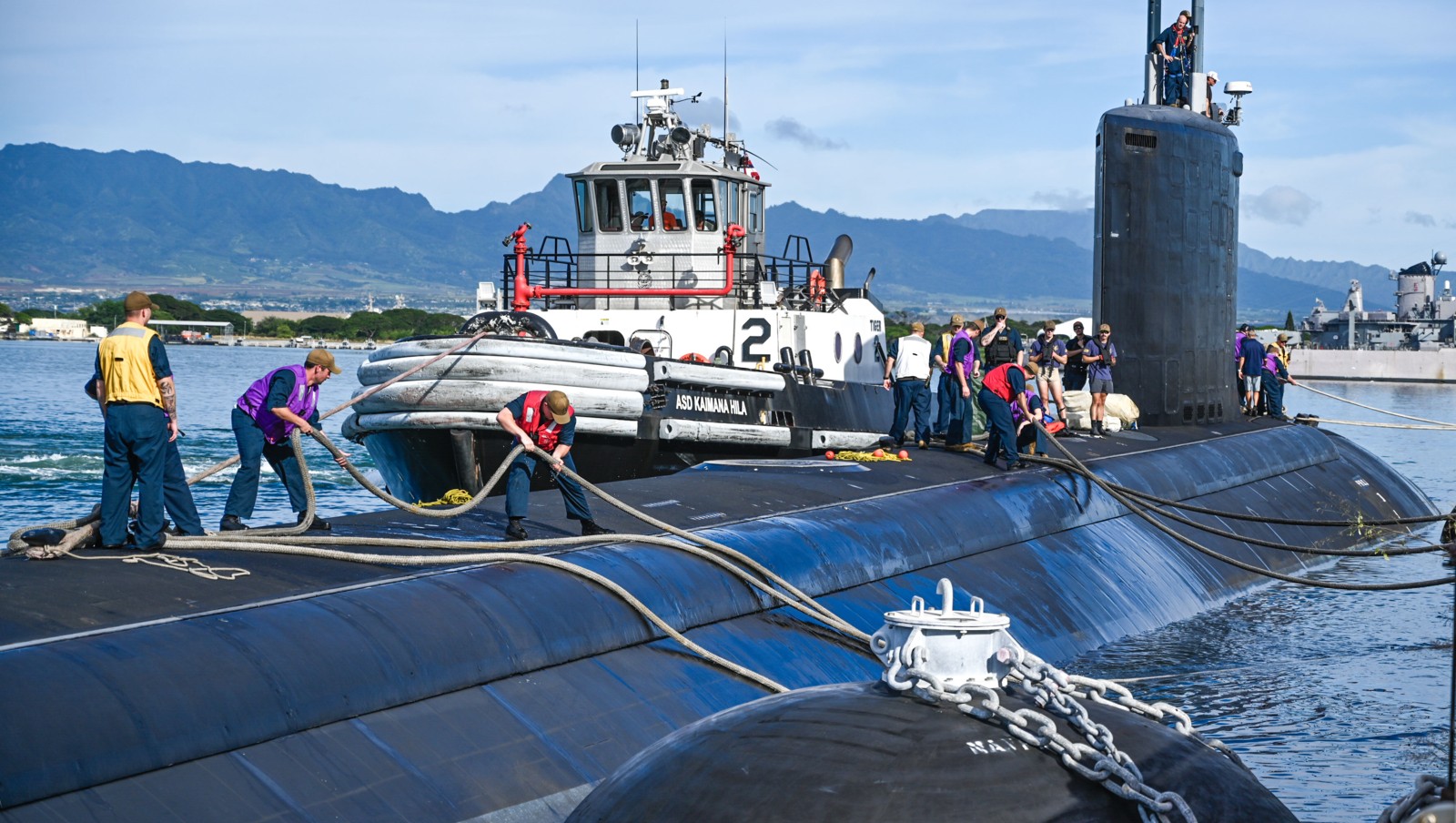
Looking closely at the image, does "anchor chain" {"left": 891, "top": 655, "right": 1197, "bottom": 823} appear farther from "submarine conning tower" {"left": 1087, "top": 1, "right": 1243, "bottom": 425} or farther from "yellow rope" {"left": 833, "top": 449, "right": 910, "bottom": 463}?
"submarine conning tower" {"left": 1087, "top": 1, "right": 1243, "bottom": 425}

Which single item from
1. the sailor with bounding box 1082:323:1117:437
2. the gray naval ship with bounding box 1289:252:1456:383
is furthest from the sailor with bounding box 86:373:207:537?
the gray naval ship with bounding box 1289:252:1456:383

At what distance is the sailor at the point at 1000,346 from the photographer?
1399cm

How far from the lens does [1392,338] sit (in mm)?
88938

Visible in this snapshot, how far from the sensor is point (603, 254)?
68.5ft

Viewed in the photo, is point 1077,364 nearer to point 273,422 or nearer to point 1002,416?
point 1002,416

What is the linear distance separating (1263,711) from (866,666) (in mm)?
3922

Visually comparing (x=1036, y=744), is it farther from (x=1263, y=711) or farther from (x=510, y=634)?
(x=1263, y=711)

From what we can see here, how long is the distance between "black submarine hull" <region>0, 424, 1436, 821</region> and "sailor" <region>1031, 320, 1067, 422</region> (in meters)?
6.40

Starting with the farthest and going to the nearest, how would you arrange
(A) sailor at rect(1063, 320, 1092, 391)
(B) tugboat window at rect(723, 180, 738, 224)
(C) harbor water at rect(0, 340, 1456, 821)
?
(B) tugboat window at rect(723, 180, 738, 224) < (A) sailor at rect(1063, 320, 1092, 391) < (C) harbor water at rect(0, 340, 1456, 821)

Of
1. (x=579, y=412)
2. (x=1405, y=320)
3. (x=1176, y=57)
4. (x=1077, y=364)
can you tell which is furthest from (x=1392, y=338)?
(x=579, y=412)

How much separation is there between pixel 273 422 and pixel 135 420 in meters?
1.82

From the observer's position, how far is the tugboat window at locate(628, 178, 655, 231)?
20.8 m

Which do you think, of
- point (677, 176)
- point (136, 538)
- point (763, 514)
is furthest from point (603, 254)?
point (136, 538)

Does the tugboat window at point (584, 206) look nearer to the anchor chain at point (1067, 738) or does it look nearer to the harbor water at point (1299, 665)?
the harbor water at point (1299, 665)
